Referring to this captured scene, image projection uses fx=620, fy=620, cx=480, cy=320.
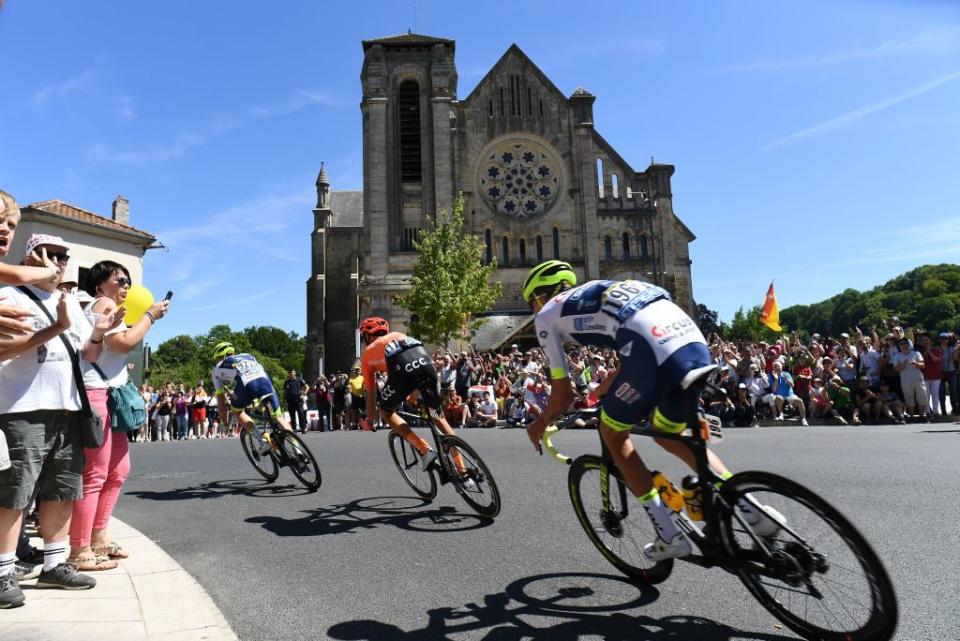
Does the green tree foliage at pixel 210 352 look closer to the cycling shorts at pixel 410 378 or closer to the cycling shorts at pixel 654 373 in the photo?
the cycling shorts at pixel 410 378

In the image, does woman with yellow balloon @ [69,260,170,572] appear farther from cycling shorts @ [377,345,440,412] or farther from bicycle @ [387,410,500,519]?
bicycle @ [387,410,500,519]

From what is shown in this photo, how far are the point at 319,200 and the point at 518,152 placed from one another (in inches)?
780

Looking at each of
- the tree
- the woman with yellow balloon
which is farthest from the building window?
the woman with yellow balloon

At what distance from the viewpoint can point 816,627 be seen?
9.04ft

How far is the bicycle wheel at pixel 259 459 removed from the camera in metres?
7.91

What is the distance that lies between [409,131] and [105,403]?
1452 inches

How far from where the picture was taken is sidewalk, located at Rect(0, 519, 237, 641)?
298 centimetres

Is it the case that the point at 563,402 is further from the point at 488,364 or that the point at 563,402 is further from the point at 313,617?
the point at 488,364

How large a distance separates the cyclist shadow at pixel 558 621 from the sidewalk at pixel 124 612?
2.42ft

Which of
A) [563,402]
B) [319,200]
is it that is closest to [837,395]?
[563,402]

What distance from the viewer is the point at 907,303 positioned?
79.5 metres

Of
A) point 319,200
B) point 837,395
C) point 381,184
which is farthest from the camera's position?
point 319,200

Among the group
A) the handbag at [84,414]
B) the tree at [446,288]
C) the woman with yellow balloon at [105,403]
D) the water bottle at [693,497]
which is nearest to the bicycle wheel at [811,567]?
the water bottle at [693,497]

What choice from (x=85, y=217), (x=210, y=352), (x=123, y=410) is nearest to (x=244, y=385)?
(x=123, y=410)
